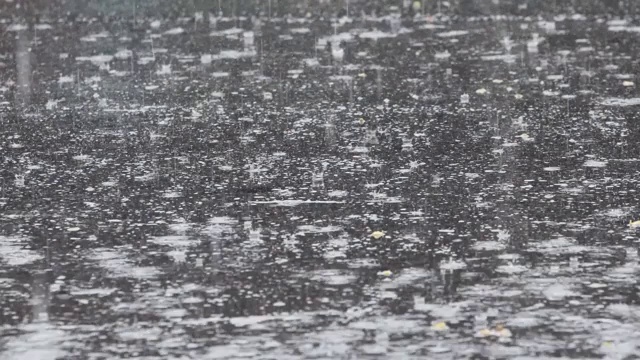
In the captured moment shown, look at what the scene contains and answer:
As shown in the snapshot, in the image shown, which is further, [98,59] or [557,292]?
[98,59]

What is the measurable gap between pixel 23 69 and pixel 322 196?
644cm

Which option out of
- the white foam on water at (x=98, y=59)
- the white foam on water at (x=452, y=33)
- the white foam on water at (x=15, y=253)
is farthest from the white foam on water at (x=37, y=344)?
the white foam on water at (x=452, y=33)

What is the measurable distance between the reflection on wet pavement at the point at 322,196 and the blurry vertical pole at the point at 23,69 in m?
0.05

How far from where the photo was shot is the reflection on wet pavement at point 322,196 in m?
6.11

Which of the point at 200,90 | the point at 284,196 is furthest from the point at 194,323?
the point at 200,90

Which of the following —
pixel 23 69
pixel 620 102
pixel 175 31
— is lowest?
pixel 620 102

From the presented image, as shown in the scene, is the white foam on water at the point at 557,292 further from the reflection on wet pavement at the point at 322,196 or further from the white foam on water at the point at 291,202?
the white foam on water at the point at 291,202

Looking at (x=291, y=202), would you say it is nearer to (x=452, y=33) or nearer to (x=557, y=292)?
(x=557, y=292)

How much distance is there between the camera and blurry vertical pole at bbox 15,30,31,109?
12430 mm

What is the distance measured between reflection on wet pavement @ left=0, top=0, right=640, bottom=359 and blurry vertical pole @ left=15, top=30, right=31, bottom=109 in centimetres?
5

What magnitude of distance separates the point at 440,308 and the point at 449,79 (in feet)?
22.6

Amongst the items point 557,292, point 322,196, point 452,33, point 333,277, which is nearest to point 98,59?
point 452,33

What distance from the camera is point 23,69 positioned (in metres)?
14.1

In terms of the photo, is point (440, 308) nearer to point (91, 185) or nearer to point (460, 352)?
point (460, 352)
